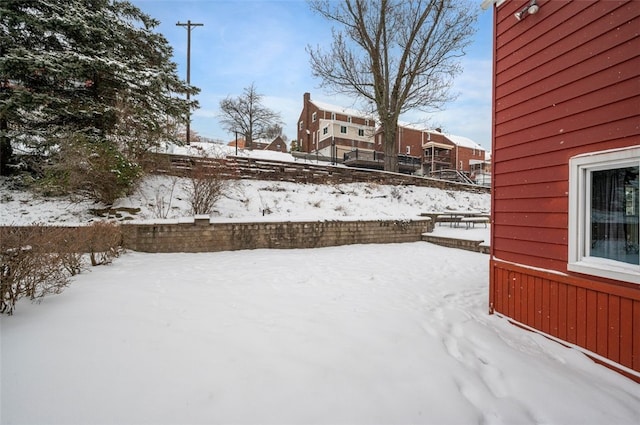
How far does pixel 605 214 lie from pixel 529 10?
95.7 inches

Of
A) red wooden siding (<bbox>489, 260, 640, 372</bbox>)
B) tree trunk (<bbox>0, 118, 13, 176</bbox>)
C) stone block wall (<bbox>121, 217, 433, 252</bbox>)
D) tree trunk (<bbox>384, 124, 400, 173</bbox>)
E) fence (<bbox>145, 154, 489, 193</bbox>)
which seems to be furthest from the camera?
tree trunk (<bbox>384, 124, 400, 173</bbox>)

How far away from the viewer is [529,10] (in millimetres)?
3156

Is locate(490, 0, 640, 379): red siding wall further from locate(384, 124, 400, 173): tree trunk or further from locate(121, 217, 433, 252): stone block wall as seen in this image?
locate(384, 124, 400, 173): tree trunk

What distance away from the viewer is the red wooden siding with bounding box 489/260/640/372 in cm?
239

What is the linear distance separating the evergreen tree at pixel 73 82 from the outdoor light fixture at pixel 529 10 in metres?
9.09

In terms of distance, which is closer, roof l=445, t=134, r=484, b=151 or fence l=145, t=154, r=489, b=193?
fence l=145, t=154, r=489, b=193

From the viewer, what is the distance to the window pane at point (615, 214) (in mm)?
2416

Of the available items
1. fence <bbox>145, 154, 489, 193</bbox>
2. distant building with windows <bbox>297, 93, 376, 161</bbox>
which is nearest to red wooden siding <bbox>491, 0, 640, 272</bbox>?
fence <bbox>145, 154, 489, 193</bbox>

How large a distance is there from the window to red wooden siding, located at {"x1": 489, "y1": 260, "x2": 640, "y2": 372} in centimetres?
20

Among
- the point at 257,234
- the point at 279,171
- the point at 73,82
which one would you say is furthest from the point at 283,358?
the point at 73,82

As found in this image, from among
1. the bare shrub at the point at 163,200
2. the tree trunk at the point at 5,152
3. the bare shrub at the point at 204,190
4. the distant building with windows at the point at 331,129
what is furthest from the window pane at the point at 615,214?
the distant building with windows at the point at 331,129

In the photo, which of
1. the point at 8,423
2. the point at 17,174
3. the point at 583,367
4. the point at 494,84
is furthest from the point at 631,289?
the point at 17,174

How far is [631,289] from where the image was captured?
235 cm

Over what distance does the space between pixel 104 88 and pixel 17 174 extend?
3.67m
